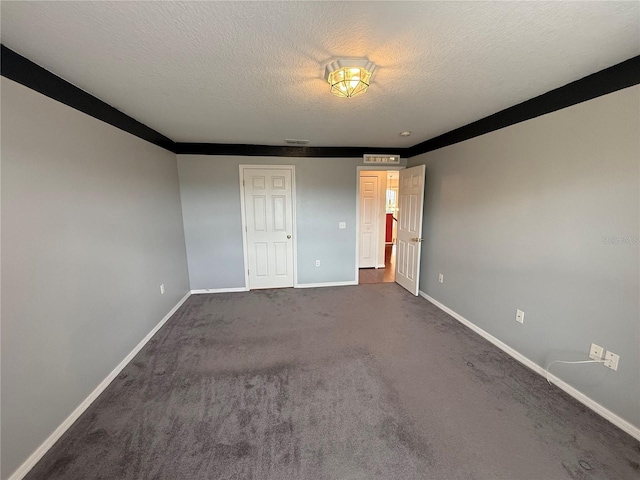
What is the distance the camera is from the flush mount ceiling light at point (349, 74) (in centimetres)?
145

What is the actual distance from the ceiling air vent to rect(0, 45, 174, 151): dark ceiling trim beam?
2979 millimetres

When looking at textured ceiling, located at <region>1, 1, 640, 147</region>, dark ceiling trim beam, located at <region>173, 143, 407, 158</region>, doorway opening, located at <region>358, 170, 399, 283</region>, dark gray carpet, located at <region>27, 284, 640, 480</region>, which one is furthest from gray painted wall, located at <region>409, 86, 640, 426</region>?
doorway opening, located at <region>358, 170, 399, 283</region>

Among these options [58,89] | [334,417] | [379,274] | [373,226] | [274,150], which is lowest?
[334,417]

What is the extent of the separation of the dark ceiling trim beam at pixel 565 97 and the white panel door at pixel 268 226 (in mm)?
Result: 2521

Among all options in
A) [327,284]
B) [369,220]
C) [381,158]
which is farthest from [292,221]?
[369,220]

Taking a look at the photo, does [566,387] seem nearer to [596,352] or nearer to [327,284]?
[596,352]

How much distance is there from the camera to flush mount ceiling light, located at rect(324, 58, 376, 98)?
1453 millimetres

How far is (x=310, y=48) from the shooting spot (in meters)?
1.35

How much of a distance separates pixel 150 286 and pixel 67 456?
4.99 feet

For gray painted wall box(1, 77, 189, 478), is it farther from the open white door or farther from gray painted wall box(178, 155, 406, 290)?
the open white door

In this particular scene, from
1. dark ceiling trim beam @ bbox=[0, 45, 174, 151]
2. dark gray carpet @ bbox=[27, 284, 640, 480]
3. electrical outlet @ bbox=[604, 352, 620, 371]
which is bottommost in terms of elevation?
dark gray carpet @ bbox=[27, 284, 640, 480]

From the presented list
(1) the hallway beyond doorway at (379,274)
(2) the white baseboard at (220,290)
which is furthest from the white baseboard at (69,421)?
(1) the hallway beyond doorway at (379,274)

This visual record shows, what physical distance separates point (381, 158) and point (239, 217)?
2.44 metres

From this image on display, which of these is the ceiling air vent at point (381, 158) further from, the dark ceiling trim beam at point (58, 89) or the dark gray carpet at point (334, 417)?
the dark ceiling trim beam at point (58, 89)
